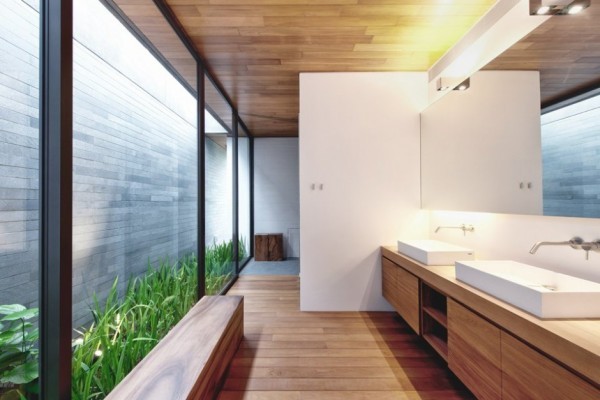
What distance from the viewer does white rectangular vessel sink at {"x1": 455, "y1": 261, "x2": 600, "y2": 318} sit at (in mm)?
1212

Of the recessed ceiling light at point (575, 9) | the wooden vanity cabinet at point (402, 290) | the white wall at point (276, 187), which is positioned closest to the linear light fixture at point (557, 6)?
the recessed ceiling light at point (575, 9)

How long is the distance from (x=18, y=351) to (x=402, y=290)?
243cm

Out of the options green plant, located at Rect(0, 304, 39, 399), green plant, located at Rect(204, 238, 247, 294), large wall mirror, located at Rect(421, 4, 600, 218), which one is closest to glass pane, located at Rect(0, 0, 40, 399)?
green plant, located at Rect(0, 304, 39, 399)

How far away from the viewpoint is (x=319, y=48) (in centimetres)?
261

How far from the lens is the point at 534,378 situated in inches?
46.1

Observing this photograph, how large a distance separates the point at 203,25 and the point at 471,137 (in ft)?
7.67

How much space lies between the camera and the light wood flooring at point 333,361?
1.83 meters

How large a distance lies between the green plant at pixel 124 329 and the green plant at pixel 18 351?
24 centimetres

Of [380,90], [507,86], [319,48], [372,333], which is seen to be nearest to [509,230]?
[507,86]

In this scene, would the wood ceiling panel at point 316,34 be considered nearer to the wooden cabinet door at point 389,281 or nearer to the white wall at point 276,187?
the wooden cabinet door at point 389,281

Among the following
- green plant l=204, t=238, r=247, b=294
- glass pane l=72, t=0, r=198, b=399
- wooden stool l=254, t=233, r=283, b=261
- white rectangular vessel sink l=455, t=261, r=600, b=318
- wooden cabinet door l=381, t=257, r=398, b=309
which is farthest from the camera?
wooden stool l=254, t=233, r=283, b=261

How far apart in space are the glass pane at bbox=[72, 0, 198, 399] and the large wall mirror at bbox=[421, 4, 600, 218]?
7.88 feet

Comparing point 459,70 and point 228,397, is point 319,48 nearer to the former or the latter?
point 459,70

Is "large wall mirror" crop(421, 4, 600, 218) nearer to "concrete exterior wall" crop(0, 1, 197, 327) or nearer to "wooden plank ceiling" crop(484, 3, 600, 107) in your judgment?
"wooden plank ceiling" crop(484, 3, 600, 107)
